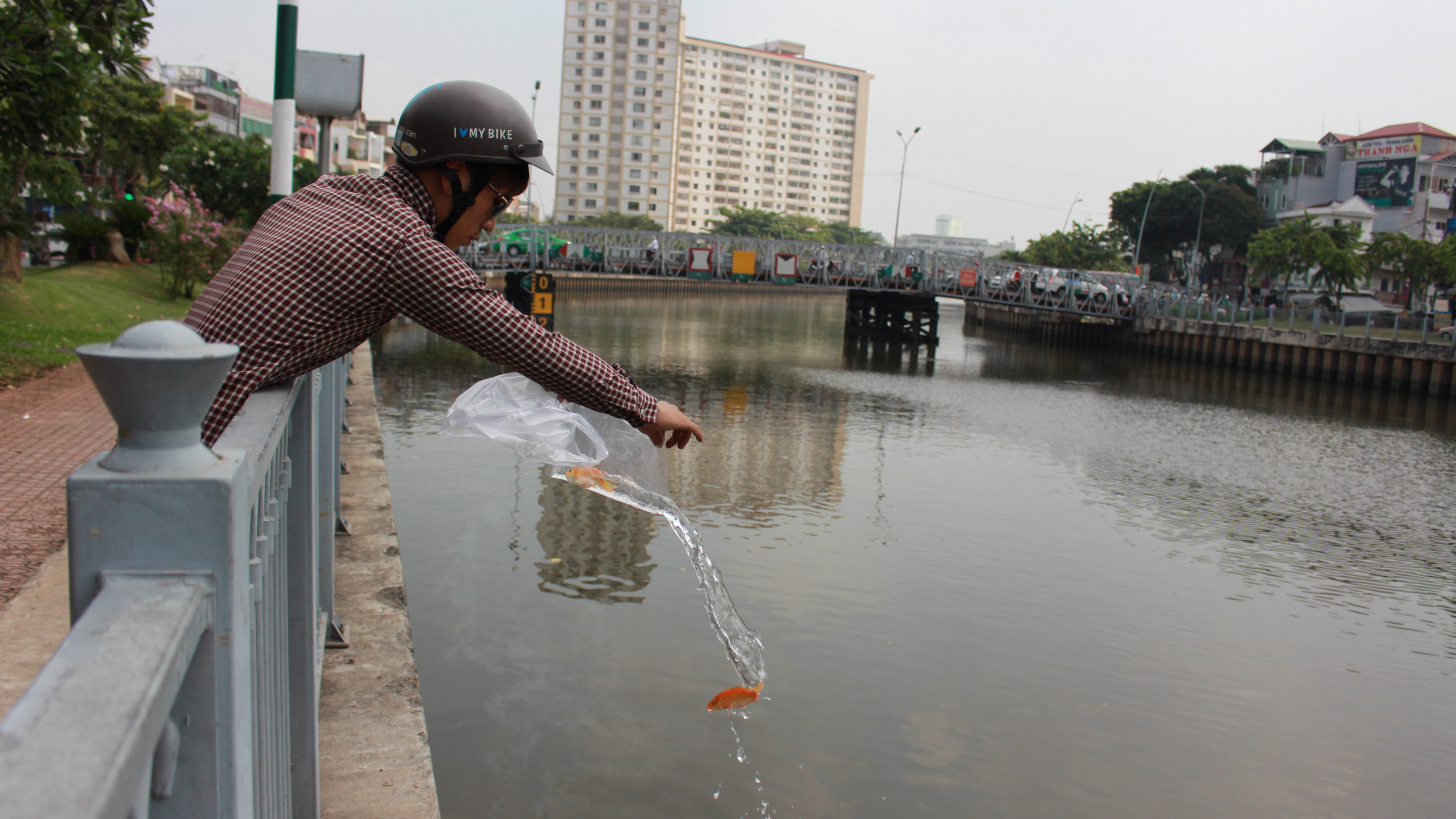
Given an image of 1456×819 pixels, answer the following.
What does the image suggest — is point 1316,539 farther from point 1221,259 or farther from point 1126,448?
point 1221,259

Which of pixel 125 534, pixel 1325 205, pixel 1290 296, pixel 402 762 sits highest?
pixel 1325 205

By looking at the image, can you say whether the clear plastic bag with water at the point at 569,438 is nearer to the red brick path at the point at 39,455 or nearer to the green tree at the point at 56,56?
the red brick path at the point at 39,455

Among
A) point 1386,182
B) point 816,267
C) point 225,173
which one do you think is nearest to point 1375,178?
point 1386,182

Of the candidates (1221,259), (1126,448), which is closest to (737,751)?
(1126,448)

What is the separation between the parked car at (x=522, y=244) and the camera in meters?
32.6

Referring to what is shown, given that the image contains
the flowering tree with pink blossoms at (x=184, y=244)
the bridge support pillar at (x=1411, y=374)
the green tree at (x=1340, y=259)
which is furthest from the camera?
the green tree at (x=1340, y=259)

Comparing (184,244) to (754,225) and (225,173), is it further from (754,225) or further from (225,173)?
(754,225)

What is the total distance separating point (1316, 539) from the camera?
411 inches

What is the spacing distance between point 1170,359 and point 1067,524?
92.3 feet

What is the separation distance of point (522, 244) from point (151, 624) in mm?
34069

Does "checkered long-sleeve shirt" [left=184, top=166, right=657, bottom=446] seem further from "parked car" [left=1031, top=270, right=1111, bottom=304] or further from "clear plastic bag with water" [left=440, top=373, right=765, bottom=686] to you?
"parked car" [left=1031, top=270, right=1111, bottom=304]

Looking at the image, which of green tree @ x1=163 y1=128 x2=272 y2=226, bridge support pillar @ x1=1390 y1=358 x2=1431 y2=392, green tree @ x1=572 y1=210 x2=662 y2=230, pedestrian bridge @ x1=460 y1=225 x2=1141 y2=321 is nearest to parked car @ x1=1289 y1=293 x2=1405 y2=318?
pedestrian bridge @ x1=460 y1=225 x2=1141 y2=321

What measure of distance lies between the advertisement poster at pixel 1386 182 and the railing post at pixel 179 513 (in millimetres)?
71919

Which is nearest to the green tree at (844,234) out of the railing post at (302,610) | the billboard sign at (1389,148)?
the billboard sign at (1389,148)
